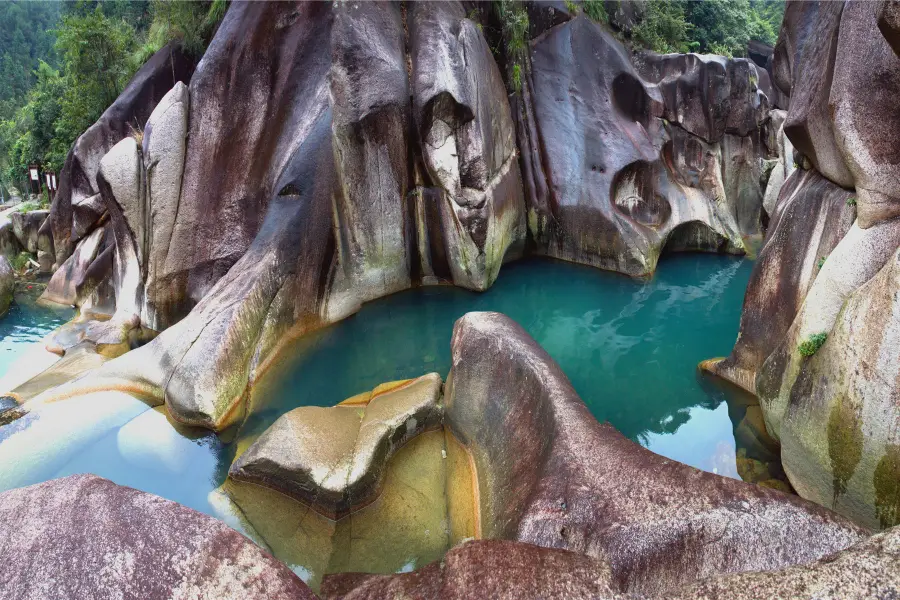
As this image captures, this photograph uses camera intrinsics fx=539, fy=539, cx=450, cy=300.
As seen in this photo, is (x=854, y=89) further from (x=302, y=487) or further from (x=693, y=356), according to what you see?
(x=302, y=487)

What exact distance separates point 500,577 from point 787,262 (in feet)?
17.1

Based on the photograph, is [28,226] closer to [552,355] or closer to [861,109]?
[552,355]

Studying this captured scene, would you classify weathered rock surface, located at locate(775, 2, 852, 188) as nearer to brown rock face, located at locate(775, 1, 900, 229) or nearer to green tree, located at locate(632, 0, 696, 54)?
brown rock face, located at locate(775, 1, 900, 229)

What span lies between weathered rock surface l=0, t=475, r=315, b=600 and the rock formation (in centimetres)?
387

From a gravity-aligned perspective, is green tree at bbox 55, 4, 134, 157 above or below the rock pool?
above

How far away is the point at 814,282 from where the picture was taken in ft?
17.1

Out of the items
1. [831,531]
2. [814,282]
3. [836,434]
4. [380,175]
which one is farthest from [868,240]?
[380,175]

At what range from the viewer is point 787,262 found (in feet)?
20.0

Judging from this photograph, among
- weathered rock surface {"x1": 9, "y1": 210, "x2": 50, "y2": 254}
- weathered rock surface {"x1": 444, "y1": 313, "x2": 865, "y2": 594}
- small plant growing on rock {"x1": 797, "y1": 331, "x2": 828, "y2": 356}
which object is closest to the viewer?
weathered rock surface {"x1": 444, "y1": 313, "x2": 865, "y2": 594}

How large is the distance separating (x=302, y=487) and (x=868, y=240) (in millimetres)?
5561

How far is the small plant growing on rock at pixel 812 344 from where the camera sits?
15.3 feet

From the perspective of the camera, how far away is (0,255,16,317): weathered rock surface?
12.9 m

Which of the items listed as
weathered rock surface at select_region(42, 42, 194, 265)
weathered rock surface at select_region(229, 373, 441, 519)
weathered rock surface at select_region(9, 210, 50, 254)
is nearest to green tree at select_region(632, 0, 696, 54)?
weathered rock surface at select_region(42, 42, 194, 265)

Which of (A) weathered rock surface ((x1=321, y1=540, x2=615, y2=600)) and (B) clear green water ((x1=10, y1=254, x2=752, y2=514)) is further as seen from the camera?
(B) clear green water ((x1=10, y1=254, x2=752, y2=514))
